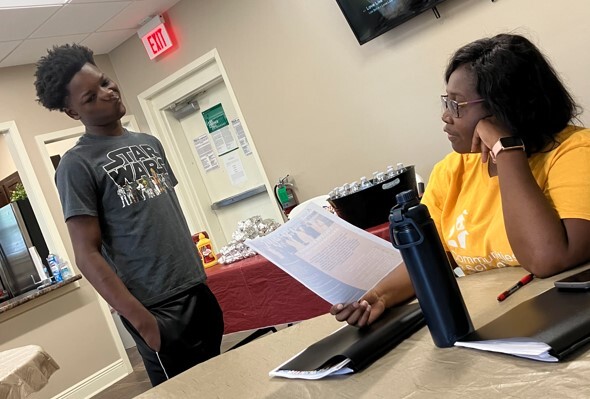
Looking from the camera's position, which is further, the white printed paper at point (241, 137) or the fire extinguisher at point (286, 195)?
the white printed paper at point (241, 137)

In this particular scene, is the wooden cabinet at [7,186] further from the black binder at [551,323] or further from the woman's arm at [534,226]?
the black binder at [551,323]

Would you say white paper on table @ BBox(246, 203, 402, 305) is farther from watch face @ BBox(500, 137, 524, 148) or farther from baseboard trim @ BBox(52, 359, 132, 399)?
baseboard trim @ BBox(52, 359, 132, 399)

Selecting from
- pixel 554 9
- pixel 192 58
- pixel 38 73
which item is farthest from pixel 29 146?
pixel 554 9

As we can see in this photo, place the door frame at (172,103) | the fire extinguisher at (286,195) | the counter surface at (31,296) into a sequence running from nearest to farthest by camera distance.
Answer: the counter surface at (31,296), the fire extinguisher at (286,195), the door frame at (172,103)

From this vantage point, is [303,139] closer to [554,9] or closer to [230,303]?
[230,303]

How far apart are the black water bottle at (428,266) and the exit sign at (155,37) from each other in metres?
4.04

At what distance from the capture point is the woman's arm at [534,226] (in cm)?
110

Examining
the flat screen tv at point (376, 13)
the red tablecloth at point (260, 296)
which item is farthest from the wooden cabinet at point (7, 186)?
the flat screen tv at point (376, 13)

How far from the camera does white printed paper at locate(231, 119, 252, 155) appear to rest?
449cm

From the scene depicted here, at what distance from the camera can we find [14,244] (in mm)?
4848

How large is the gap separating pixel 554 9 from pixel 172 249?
2.17 meters

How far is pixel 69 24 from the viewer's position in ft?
13.4

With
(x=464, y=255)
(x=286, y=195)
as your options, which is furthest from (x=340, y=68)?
(x=464, y=255)

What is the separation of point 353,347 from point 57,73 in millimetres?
1202
